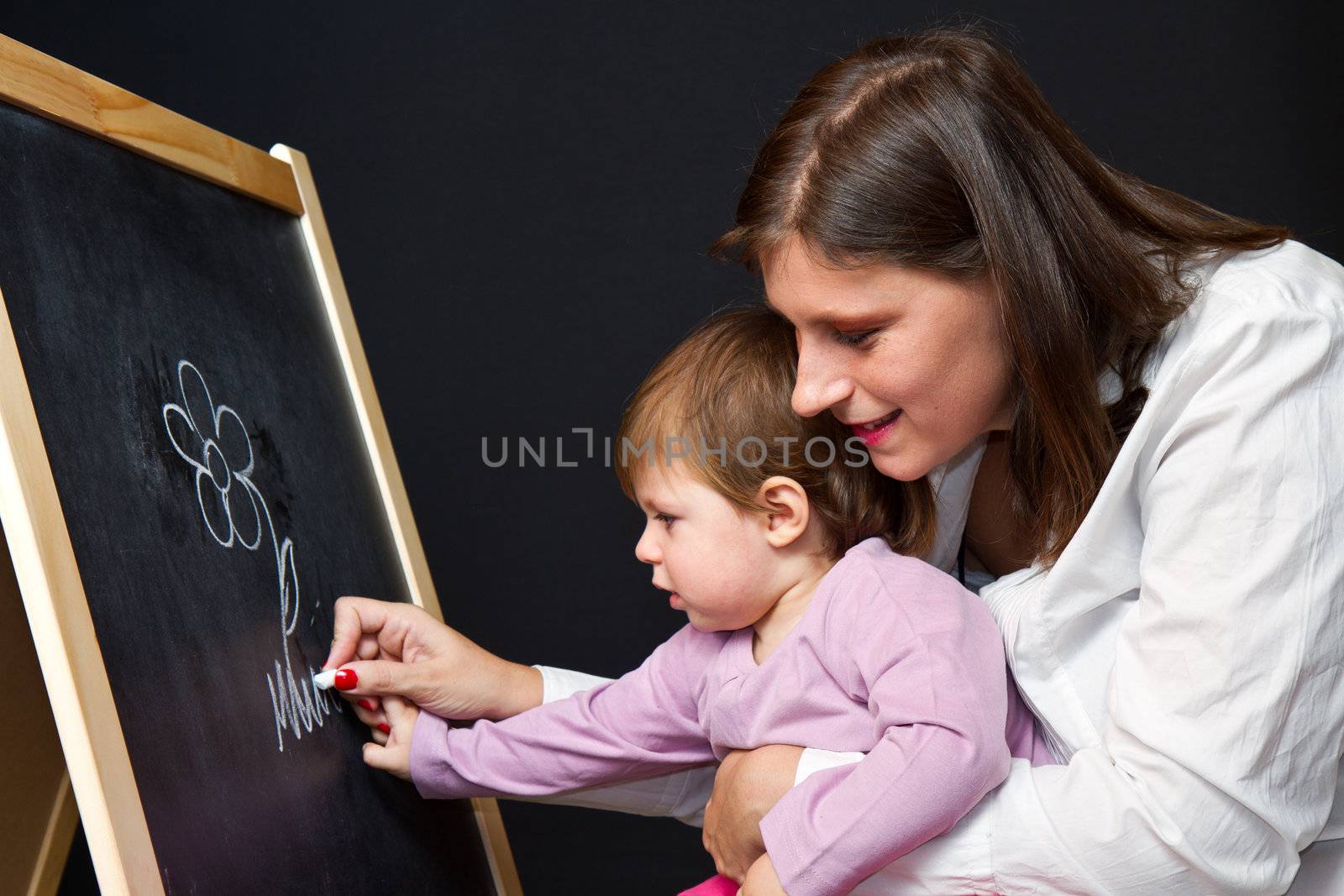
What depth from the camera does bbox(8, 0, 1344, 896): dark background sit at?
2404mm

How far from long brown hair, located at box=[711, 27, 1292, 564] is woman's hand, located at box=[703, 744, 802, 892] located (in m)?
0.33

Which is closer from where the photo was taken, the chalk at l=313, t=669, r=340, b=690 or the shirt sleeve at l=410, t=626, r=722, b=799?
the chalk at l=313, t=669, r=340, b=690

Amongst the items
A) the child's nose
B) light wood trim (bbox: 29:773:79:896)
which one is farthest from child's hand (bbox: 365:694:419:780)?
light wood trim (bbox: 29:773:79:896)

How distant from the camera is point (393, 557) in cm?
152

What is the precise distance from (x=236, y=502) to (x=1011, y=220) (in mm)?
733

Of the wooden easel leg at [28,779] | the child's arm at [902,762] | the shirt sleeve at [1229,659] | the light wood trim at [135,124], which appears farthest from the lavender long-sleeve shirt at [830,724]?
the light wood trim at [135,124]

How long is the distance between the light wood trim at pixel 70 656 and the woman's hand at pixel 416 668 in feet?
1.28

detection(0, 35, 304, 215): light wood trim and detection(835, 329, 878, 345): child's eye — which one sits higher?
detection(0, 35, 304, 215): light wood trim

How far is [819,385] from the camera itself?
1.21 metres

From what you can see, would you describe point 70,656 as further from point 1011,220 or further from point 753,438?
point 1011,220

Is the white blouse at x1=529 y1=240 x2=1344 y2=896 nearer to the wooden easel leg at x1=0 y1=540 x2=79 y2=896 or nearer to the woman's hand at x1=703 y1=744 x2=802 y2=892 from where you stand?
the woman's hand at x1=703 y1=744 x2=802 y2=892

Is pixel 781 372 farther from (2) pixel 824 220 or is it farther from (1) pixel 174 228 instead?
(1) pixel 174 228

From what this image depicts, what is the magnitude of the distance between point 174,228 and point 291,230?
0.29 metres

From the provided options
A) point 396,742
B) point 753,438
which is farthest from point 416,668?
point 753,438
